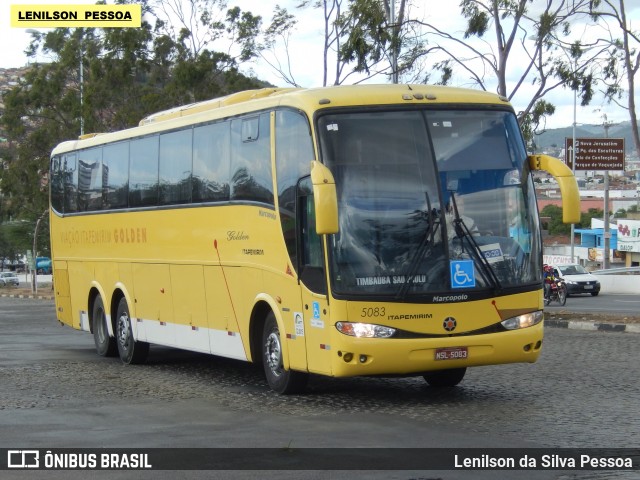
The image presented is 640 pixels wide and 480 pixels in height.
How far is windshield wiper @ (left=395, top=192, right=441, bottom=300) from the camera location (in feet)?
38.2

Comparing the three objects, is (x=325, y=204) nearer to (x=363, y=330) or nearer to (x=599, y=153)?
(x=363, y=330)

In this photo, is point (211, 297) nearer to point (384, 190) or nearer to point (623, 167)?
point (384, 190)

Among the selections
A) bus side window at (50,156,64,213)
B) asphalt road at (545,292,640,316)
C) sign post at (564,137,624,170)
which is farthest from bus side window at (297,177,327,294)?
sign post at (564,137,624,170)

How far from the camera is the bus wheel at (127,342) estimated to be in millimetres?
17828

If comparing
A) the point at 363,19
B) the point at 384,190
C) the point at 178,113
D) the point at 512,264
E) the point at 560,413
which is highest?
the point at 363,19

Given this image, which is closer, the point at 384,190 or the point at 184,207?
the point at 384,190

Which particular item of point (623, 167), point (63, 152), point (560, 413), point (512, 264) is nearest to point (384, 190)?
point (512, 264)

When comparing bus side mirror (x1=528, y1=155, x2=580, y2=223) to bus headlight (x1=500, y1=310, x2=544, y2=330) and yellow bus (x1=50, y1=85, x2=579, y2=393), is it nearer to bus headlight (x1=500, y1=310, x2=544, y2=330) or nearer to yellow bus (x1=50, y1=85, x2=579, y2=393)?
yellow bus (x1=50, y1=85, x2=579, y2=393)

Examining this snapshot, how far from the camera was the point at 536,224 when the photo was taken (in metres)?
12.3

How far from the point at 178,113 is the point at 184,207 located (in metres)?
1.85

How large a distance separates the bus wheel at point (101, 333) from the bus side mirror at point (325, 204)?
8.55 metres

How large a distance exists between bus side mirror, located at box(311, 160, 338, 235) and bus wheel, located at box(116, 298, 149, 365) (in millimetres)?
7392

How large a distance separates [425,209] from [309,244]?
127 cm

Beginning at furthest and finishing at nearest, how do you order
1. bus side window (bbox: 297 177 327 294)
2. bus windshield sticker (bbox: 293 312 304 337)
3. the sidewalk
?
the sidewalk, bus windshield sticker (bbox: 293 312 304 337), bus side window (bbox: 297 177 327 294)
